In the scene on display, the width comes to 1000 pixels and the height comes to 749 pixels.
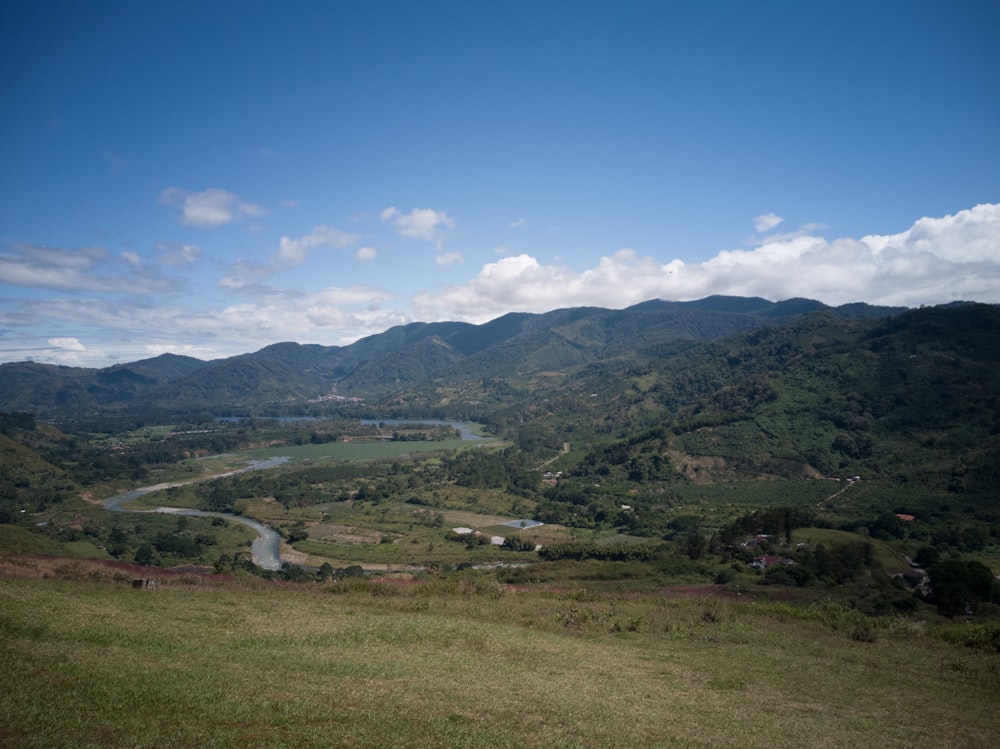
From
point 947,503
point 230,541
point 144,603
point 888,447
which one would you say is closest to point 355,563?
point 230,541

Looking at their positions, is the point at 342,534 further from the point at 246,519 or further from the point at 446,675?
the point at 446,675

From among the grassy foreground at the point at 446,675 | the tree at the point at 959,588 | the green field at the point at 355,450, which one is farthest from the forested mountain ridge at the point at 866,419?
the grassy foreground at the point at 446,675

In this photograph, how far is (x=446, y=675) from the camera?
1633 centimetres

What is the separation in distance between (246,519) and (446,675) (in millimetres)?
93727

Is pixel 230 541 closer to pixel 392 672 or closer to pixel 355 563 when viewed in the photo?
pixel 355 563

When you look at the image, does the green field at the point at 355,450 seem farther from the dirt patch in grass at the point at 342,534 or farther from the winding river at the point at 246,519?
the dirt patch in grass at the point at 342,534

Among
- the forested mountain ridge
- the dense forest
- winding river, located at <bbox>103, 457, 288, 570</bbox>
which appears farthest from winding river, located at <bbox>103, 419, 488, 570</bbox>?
the forested mountain ridge

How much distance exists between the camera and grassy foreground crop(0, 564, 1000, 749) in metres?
11.8

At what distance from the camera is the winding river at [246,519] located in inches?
2926

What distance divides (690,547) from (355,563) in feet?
133

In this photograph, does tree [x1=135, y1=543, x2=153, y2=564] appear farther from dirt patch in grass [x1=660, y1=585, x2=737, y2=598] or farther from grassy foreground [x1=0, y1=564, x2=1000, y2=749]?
dirt patch in grass [x1=660, y1=585, x2=737, y2=598]

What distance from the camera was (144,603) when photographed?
70.0 ft

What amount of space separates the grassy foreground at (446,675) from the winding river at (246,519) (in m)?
52.4

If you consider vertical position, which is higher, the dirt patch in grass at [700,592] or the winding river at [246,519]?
the dirt patch in grass at [700,592]
